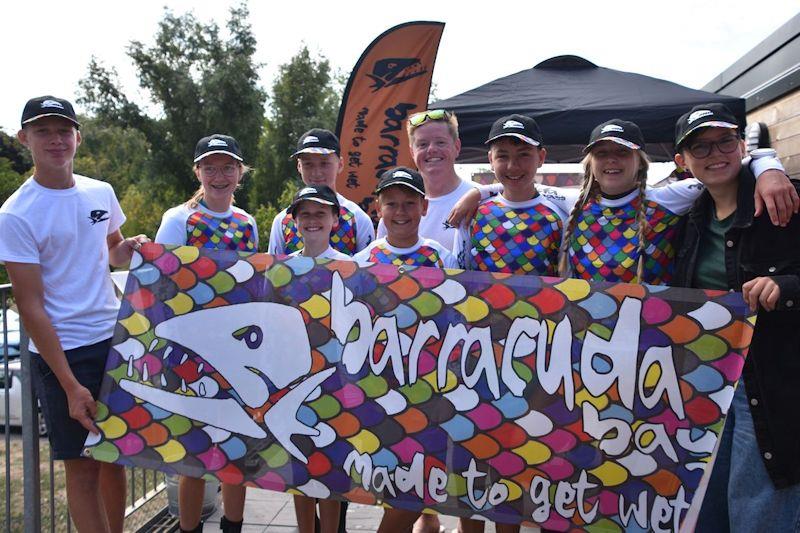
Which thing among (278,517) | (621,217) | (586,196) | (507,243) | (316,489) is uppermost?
(586,196)

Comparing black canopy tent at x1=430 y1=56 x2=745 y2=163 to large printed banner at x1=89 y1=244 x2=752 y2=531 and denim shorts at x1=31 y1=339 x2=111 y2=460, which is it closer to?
large printed banner at x1=89 y1=244 x2=752 y2=531

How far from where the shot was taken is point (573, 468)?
2.47 metres

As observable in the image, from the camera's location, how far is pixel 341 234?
3672 mm

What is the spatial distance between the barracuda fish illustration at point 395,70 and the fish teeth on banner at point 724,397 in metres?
5.58

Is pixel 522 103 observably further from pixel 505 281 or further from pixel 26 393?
pixel 26 393

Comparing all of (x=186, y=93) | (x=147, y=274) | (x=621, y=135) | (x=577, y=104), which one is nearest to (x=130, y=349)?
(x=147, y=274)

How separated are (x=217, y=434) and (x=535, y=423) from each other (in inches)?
54.5

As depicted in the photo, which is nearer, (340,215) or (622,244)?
(622,244)

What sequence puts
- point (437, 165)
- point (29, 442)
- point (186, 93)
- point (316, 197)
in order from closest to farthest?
point (29, 442)
point (316, 197)
point (437, 165)
point (186, 93)

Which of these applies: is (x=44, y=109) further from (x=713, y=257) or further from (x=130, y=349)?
(x=713, y=257)

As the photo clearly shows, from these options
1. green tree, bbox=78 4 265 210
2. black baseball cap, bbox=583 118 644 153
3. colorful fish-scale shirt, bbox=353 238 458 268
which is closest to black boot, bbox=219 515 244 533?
colorful fish-scale shirt, bbox=353 238 458 268

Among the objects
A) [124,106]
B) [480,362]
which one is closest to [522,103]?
[480,362]

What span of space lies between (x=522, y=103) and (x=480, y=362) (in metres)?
4.47

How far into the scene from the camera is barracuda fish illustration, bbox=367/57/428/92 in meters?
7.14
